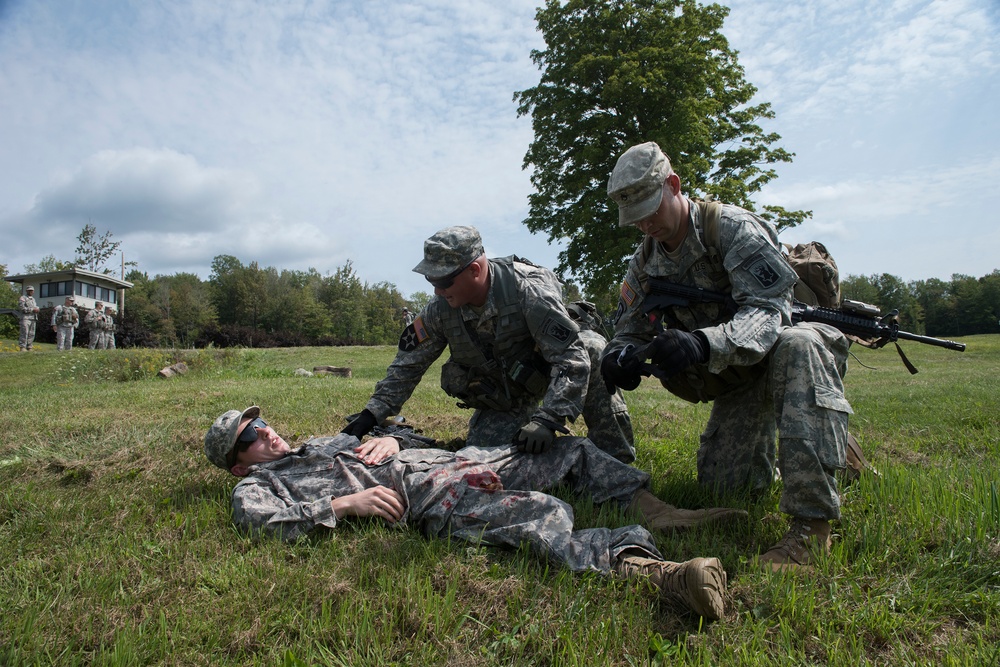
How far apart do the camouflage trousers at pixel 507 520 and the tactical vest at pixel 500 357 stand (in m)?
1.12

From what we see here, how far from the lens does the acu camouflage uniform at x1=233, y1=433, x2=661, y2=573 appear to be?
274 centimetres

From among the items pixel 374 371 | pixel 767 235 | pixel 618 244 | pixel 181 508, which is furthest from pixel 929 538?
pixel 618 244

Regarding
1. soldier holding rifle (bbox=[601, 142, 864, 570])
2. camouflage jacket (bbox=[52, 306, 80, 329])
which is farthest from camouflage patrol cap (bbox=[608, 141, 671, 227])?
camouflage jacket (bbox=[52, 306, 80, 329])

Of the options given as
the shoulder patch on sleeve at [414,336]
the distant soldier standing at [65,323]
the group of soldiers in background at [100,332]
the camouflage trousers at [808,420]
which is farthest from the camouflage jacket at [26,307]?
the camouflage trousers at [808,420]

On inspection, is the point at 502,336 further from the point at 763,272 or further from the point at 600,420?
the point at 763,272

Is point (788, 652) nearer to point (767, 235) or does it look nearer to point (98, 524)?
point (767, 235)

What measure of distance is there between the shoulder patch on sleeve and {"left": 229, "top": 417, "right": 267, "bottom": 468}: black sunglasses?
49.5 inches

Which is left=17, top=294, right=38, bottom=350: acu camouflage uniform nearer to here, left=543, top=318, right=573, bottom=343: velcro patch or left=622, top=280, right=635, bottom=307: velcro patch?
left=543, top=318, right=573, bottom=343: velcro patch

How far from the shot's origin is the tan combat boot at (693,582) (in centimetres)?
222

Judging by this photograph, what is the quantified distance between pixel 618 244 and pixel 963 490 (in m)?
18.1

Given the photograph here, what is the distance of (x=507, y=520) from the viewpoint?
3002mm

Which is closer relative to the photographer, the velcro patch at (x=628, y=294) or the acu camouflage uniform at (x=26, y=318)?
the velcro patch at (x=628, y=294)

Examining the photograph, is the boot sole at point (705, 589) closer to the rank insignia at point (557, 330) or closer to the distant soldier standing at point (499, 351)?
the distant soldier standing at point (499, 351)

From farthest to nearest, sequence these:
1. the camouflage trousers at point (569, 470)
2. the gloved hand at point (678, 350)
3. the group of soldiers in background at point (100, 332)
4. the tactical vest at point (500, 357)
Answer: the group of soldiers in background at point (100, 332) < the tactical vest at point (500, 357) < the camouflage trousers at point (569, 470) < the gloved hand at point (678, 350)
